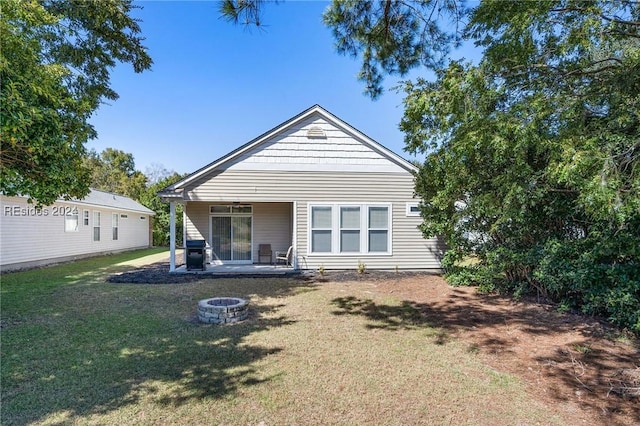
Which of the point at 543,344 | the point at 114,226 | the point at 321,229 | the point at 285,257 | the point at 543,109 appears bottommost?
the point at 543,344

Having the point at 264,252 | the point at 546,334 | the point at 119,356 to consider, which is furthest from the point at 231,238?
the point at 546,334

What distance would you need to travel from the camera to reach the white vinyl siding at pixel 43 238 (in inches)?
436

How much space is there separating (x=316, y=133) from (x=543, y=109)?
8.13m

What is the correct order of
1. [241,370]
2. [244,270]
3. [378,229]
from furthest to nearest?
[378,229] < [244,270] < [241,370]

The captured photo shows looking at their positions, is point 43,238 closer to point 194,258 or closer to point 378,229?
point 194,258

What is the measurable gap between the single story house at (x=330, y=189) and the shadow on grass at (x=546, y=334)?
352cm

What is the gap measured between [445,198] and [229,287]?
614cm

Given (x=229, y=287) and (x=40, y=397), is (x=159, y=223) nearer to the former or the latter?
(x=229, y=287)

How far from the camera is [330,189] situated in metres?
11.7

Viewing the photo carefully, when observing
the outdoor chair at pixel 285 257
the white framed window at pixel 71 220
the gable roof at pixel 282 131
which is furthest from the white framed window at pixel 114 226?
the outdoor chair at pixel 285 257

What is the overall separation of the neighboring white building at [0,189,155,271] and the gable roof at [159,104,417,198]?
2.67 metres

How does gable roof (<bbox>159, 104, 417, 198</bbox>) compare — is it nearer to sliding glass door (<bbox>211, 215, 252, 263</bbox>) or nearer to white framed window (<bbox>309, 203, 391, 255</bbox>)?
white framed window (<bbox>309, 203, 391, 255</bbox>)

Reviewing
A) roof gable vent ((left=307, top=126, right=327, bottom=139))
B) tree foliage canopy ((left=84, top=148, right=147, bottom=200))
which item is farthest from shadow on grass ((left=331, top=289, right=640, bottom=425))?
tree foliage canopy ((left=84, top=148, right=147, bottom=200))

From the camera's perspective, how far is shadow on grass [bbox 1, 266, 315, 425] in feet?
11.1
